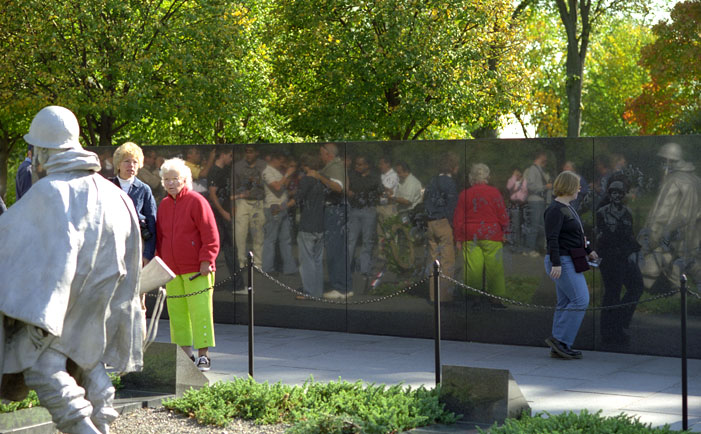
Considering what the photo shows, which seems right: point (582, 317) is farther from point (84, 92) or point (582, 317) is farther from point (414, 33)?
point (84, 92)

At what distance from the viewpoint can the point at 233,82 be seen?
23.3 metres

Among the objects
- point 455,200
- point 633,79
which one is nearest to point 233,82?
point 455,200

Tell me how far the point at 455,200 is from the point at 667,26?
16.8 m

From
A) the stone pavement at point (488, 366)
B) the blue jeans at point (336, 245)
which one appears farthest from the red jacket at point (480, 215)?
the blue jeans at point (336, 245)

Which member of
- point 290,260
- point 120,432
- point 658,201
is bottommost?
point 120,432

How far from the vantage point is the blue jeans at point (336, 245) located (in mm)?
11656

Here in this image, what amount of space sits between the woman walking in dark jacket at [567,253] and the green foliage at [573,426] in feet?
11.0

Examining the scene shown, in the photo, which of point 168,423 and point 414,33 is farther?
point 414,33

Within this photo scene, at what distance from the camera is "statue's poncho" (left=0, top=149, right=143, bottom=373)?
16.7 feet

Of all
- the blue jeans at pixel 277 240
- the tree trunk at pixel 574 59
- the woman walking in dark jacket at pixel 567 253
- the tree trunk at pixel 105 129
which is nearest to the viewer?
the woman walking in dark jacket at pixel 567 253

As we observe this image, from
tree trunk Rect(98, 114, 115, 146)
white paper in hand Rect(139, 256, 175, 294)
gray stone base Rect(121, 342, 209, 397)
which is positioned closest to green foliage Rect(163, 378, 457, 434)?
gray stone base Rect(121, 342, 209, 397)

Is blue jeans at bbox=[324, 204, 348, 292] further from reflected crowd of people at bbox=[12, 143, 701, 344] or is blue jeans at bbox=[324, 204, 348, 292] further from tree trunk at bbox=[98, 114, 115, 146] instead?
tree trunk at bbox=[98, 114, 115, 146]

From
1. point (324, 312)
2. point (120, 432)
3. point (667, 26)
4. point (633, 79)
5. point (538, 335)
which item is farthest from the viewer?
point (633, 79)

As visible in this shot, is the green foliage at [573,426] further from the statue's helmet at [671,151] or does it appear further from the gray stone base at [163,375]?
the statue's helmet at [671,151]
